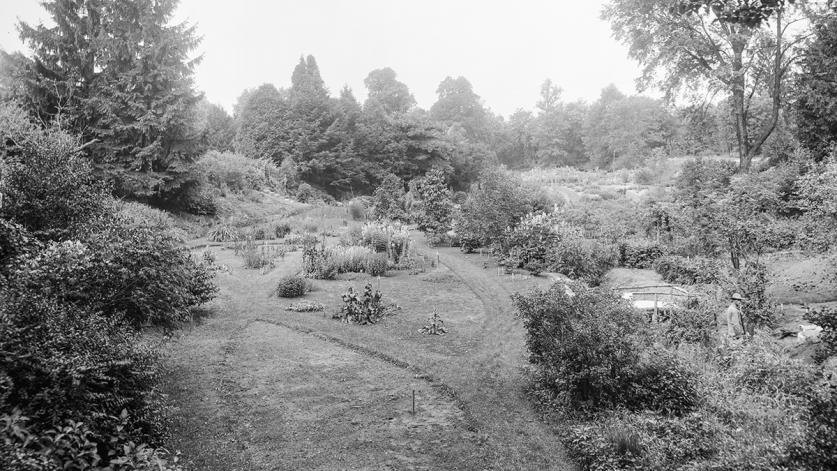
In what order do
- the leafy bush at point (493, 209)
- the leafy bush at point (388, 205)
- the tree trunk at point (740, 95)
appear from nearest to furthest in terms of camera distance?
1. the leafy bush at point (493, 209)
2. the tree trunk at point (740, 95)
3. the leafy bush at point (388, 205)

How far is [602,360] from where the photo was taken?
19.0 feet

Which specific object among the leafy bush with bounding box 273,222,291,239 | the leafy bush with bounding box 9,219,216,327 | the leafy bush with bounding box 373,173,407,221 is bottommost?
the leafy bush with bounding box 9,219,216,327

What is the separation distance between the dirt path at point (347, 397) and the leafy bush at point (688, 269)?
13.8 feet

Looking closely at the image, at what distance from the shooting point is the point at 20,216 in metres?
5.54

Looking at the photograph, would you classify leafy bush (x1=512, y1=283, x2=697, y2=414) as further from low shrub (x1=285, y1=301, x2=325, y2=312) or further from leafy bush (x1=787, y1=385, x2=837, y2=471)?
low shrub (x1=285, y1=301, x2=325, y2=312)

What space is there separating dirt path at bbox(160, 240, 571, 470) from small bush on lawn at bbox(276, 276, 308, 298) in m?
1.40

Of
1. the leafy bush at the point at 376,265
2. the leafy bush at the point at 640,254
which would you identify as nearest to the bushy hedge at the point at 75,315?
the leafy bush at the point at 376,265

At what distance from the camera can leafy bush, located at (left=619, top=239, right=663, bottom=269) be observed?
1364 cm

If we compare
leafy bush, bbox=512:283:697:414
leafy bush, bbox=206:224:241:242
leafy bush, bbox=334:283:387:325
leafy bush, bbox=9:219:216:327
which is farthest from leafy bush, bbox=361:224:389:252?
leafy bush, bbox=9:219:216:327

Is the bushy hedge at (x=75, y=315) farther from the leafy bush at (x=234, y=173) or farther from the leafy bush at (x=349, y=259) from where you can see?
the leafy bush at (x=234, y=173)

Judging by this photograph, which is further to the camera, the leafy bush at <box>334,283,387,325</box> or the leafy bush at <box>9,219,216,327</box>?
the leafy bush at <box>334,283,387,325</box>

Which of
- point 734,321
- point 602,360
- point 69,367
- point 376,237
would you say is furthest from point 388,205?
point 69,367

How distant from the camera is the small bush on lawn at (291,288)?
36.0 ft

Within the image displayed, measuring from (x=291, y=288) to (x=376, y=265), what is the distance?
329 cm
